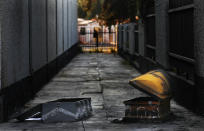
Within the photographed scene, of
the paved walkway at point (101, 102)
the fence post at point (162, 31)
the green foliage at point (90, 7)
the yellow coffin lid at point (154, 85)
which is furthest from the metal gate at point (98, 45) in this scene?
the yellow coffin lid at point (154, 85)

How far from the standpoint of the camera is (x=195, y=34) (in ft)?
32.2

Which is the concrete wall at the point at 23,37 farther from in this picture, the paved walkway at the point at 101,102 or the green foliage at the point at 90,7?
the green foliage at the point at 90,7

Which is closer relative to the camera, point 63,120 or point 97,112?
point 63,120

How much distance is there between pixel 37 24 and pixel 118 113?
5473 mm

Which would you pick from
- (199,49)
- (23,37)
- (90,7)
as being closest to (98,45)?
(90,7)

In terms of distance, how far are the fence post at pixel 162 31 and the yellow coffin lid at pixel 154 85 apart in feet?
14.3

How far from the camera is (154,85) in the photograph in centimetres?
870

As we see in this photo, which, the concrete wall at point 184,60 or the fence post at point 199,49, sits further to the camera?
the concrete wall at point 184,60

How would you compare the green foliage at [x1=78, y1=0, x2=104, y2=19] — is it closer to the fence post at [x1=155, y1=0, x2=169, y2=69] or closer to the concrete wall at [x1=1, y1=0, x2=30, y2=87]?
the fence post at [x1=155, y1=0, x2=169, y2=69]

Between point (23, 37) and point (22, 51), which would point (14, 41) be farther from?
point (23, 37)

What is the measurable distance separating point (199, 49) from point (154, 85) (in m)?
1.53

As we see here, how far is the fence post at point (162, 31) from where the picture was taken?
13.4 m

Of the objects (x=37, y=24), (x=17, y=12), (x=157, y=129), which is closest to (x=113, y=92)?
(x=37, y=24)

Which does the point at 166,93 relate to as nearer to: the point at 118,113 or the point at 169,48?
the point at 118,113
